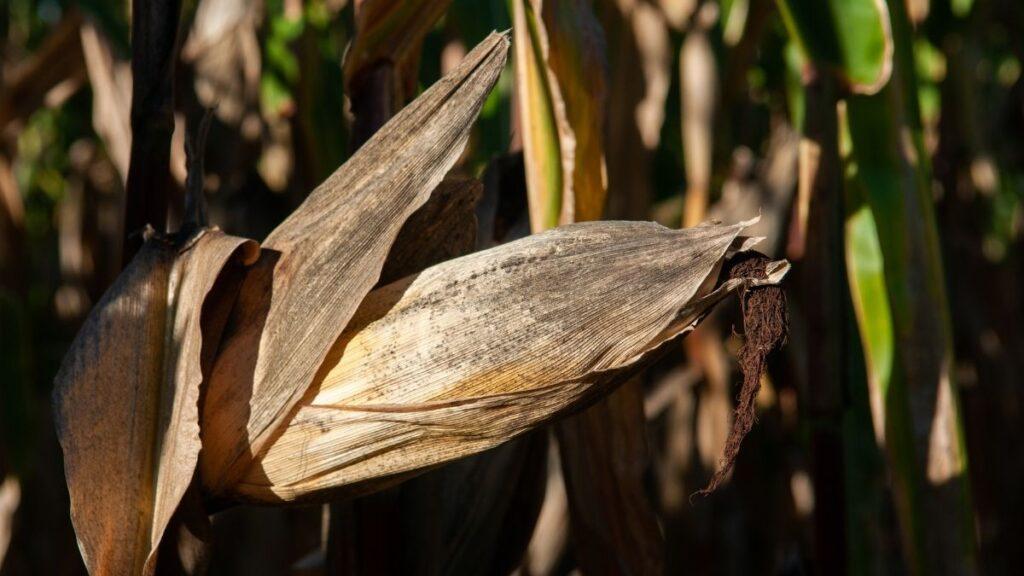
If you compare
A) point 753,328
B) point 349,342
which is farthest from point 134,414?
point 753,328

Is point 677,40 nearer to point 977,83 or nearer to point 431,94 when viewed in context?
point 977,83

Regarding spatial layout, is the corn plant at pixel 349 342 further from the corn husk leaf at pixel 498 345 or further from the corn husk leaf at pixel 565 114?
the corn husk leaf at pixel 565 114

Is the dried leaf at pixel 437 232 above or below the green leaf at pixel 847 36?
below

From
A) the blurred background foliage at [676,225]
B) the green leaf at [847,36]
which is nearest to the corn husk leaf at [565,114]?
the blurred background foliage at [676,225]

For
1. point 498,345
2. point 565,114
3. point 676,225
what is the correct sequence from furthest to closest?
point 676,225 → point 565,114 → point 498,345

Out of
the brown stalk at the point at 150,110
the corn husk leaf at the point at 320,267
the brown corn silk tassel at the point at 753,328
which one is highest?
the brown stalk at the point at 150,110

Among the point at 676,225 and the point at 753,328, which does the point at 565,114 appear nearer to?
the point at 753,328

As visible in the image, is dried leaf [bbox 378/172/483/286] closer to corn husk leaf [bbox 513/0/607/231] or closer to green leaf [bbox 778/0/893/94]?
corn husk leaf [bbox 513/0/607/231]
